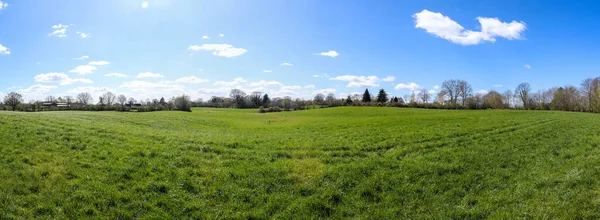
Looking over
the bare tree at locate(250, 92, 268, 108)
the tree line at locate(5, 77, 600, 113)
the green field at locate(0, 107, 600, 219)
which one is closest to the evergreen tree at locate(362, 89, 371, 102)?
the tree line at locate(5, 77, 600, 113)

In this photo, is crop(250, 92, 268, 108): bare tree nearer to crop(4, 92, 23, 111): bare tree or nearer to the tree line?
the tree line

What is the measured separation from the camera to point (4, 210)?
6.59m

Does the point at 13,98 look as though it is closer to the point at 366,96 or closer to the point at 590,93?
the point at 366,96

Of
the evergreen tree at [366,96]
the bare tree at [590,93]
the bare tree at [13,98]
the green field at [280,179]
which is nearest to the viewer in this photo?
the green field at [280,179]

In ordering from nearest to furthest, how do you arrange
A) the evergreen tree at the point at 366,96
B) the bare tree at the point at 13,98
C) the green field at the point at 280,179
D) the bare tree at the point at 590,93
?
the green field at the point at 280,179
the bare tree at the point at 590,93
the bare tree at the point at 13,98
the evergreen tree at the point at 366,96

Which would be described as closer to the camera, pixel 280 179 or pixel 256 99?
pixel 280 179

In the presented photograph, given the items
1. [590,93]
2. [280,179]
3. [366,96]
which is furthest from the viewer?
[366,96]

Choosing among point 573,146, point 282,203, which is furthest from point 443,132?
point 282,203

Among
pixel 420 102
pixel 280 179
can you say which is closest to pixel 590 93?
pixel 420 102

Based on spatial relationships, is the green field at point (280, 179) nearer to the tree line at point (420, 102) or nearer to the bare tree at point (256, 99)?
the tree line at point (420, 102)

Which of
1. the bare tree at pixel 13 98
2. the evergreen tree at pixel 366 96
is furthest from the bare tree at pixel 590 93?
the bare tree at pixel 13 98

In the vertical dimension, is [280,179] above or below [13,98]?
below

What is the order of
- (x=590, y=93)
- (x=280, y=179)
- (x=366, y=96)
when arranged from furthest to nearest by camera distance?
(x=366, y=96), (x=590, y=93), (x=280, y=179)

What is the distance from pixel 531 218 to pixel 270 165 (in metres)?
7.83
